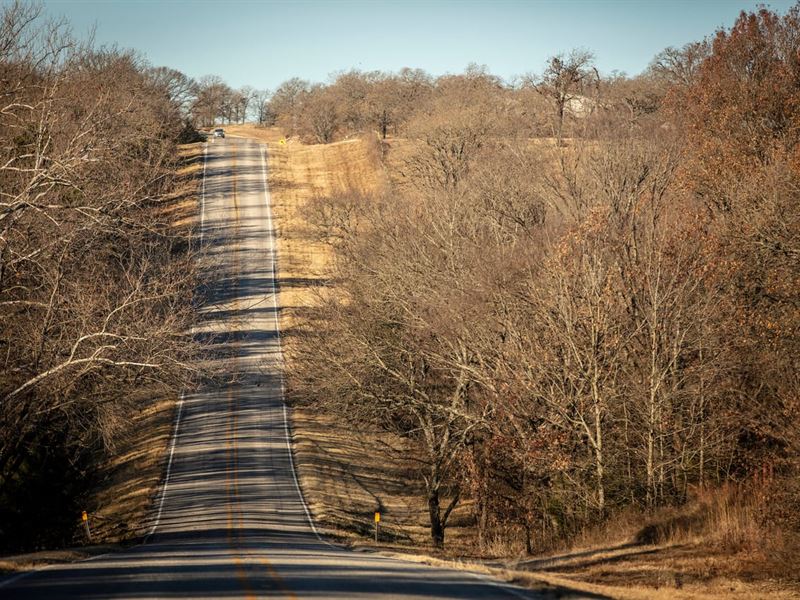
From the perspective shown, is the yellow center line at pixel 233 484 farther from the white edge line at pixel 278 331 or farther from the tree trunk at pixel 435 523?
the tree trunk at pixel 435 523

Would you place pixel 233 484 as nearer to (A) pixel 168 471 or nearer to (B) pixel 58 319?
(A) pixel 168 471

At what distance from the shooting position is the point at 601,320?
25000 mm

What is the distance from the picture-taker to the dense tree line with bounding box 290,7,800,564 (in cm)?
2366

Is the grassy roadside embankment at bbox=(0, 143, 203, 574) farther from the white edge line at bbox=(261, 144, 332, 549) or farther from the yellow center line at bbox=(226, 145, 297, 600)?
the white edge line at bbox=(261, 144, 332, 549)

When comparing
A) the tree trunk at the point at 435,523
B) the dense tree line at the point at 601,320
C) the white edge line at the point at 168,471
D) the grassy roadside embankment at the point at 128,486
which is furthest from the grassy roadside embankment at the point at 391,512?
the grassy roadside embankment at the point at 128,486

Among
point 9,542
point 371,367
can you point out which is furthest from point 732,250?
point 9,542

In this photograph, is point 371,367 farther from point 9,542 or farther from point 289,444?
point 9,542

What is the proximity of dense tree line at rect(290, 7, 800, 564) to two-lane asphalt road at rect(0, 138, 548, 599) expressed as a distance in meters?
4.43

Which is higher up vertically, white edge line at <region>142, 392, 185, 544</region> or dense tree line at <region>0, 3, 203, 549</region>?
dense tree line at <region>0, 3, 203, 549</region>

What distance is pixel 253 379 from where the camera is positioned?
49.3 meters

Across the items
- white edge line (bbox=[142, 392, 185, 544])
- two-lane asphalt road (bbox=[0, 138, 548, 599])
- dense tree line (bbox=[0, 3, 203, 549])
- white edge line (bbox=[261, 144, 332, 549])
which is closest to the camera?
two-lane asphalt road (bbox=[0, 138, 548, 599])

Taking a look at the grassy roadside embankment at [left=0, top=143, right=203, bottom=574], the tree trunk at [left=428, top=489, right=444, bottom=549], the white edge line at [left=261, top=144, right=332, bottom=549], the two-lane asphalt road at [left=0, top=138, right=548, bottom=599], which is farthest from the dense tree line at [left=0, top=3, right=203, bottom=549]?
the tree trunk at [left=428, top=489, right=444, bottom=549]

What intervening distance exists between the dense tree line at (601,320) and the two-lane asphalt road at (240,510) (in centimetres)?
443

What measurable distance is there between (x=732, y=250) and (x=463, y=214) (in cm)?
1823
